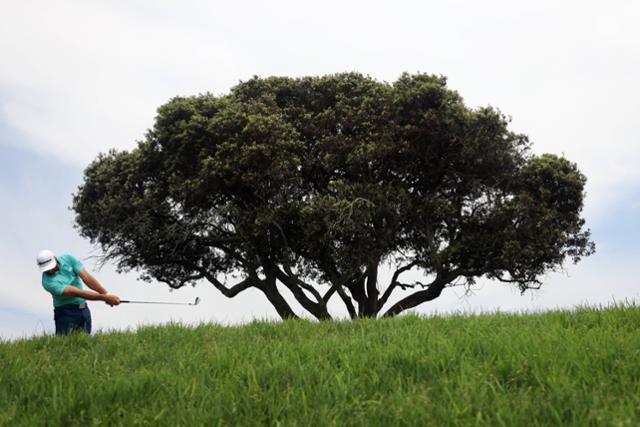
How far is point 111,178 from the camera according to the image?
25.8 m

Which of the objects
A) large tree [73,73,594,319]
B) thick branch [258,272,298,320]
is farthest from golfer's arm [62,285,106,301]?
thick branch [258,272,298,320]

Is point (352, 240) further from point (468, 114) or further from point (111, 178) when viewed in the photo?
point (111, 178)

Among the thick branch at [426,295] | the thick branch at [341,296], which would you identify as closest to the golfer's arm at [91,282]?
the thick branch at [341,296]

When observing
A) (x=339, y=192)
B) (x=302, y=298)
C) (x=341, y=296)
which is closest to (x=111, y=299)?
(x=339, y=192)

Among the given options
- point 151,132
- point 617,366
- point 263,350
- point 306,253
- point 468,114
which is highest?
point 151,132

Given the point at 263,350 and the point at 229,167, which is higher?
the point at 229,167

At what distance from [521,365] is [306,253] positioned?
18516 mm

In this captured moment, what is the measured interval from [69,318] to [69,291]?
2.55ft

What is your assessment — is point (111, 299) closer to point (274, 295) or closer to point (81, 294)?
point (81, 294)

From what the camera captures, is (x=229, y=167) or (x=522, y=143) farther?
(x=522, y=143)

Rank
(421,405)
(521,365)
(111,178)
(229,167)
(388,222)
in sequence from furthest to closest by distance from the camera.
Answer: (111,178) < (388,222) < (229,167) < (521,365) < (421,405)

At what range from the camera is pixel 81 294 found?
10109 mm

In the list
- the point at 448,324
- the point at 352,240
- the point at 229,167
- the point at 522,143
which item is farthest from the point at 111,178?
the point at 448,324

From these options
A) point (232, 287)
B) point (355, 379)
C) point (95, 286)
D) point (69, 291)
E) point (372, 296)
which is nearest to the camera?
point (355, 379)
